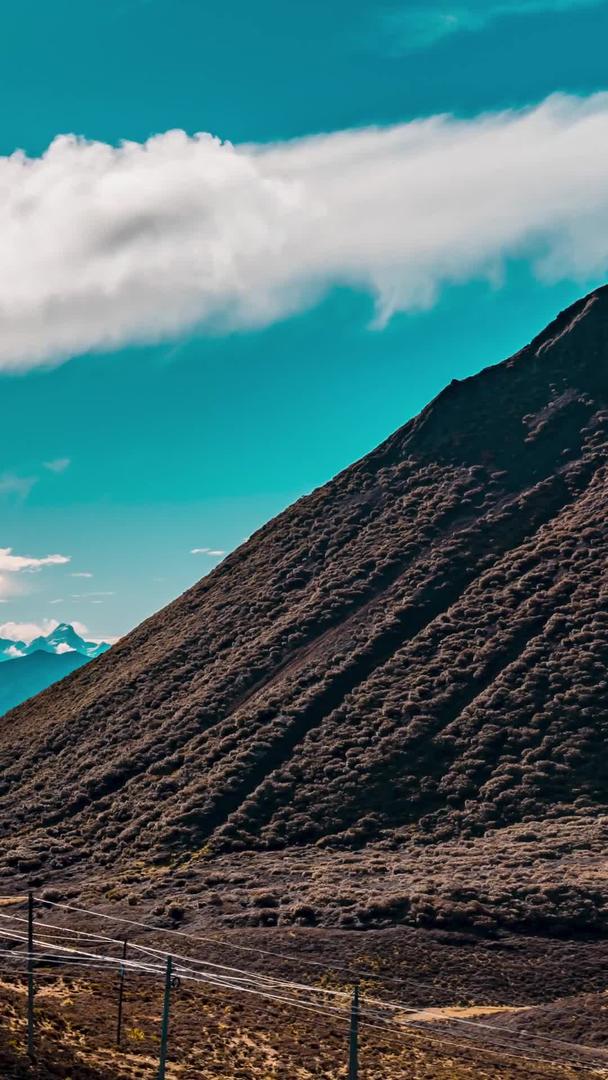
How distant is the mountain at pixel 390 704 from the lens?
46.1 m

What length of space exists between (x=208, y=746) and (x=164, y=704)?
9.89 m

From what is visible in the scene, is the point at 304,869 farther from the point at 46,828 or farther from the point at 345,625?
the point at 345,625

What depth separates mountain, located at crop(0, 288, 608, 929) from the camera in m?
46.1

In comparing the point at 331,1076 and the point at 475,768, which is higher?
the point at 475,768

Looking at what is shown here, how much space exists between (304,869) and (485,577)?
32375 millimetres

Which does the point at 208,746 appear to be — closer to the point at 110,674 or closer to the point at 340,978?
the point at 110,674

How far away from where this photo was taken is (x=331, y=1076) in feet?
86.5

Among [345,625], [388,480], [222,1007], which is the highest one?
[388,480]

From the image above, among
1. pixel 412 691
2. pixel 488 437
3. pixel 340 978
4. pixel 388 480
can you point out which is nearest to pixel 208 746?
pixel 412 691

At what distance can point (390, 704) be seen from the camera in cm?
6169

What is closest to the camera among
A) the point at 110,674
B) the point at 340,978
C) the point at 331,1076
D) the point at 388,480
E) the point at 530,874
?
the point at 331,1076

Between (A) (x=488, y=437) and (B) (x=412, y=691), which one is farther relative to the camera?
(A) (x=488, y=437)

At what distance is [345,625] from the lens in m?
73.5

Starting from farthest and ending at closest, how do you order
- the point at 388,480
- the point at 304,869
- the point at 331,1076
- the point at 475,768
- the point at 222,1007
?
the point at 388,480, the point at 475,768, the point at 304,869, the point at 222,1007, the point at 331,1076
